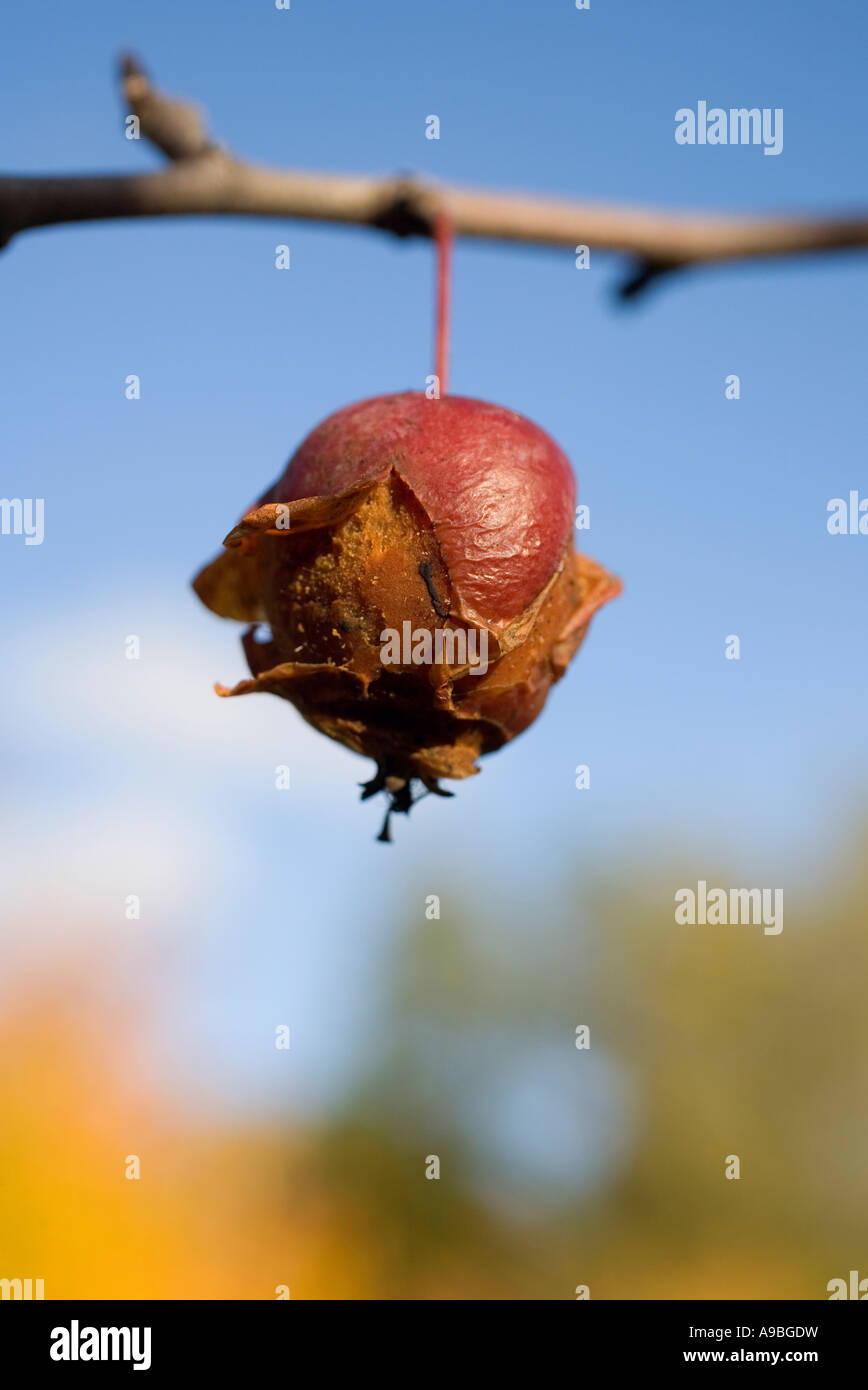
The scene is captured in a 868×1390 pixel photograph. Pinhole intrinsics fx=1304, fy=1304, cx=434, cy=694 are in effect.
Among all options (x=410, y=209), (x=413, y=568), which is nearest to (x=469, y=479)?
(x=413, y=568)

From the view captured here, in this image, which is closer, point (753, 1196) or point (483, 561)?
point (483, 561)

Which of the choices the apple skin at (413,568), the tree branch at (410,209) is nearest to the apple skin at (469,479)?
the apple skin at (413,568)

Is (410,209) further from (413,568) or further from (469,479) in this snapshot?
(413,568)

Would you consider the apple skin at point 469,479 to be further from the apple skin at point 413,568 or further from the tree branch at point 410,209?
the tree branch at point 410,209
